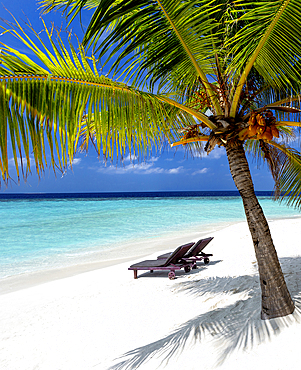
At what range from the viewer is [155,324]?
374cm

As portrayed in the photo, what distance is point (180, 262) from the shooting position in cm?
624

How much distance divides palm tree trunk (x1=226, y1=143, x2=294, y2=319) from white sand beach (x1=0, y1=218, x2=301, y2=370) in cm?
14

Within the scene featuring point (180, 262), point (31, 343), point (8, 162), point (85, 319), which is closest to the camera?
point (8, 162)

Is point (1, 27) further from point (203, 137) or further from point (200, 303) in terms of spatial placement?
point (200, 303)

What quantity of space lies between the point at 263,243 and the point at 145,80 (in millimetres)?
2062

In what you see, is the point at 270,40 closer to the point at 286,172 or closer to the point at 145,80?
the point at 145,80

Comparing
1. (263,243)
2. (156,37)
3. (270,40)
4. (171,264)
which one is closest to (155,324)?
(263,243)

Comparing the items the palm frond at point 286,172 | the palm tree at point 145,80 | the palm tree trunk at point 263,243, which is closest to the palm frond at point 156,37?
the palm tree at point 145,80

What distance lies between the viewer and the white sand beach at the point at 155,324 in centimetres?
262

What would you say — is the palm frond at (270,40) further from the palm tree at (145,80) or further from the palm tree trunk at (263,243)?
the palm tree trunk at (263,243)

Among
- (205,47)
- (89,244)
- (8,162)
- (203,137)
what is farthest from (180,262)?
(89,244)

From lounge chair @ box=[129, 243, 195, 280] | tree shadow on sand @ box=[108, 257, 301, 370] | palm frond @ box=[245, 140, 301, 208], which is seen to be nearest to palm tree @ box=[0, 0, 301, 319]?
tree shadow on sand @ box=[108, 257, 301, 370]

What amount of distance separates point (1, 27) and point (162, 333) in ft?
11.1

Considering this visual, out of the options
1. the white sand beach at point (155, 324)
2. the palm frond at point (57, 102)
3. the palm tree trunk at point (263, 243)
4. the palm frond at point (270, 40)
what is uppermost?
the palm frond at point (270, 40)
